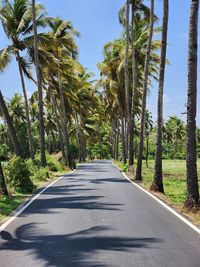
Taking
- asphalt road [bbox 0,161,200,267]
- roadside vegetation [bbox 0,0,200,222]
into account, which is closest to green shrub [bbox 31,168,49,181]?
roadside vegetation [bbox 0,0,200,222]

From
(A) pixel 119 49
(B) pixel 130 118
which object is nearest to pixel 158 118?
(B) pixel 130 118

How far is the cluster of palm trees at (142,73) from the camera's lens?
13.2 meters

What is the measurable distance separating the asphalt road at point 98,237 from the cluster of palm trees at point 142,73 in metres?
2.36

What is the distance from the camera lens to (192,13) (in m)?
13.2

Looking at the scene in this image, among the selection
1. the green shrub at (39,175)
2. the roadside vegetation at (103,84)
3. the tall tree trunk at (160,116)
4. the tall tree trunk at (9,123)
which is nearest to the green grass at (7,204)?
the roadside vegetation at (103,84)

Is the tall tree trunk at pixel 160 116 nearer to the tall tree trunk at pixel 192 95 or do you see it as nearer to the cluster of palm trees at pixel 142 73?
the cluster of palm trees at pixel 142 73

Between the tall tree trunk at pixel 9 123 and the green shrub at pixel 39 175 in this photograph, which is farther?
the green shrub at pixel 39 175

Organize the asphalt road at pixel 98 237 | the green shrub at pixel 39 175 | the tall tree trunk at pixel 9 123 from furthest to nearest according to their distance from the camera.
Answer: the green shrub at pixel 39 175 < the tall tree trunk at pixel 9 123 < the asphalt road at pixel 98 237

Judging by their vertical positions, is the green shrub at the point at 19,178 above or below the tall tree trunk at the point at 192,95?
below

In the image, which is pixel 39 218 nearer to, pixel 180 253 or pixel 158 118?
pixel 180 253

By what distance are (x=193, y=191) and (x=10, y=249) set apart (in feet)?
21.0

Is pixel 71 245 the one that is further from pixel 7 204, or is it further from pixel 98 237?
pixel 7 204

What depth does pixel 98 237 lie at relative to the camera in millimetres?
9000

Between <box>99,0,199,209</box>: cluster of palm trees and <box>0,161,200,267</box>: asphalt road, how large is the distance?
236 centimetres
